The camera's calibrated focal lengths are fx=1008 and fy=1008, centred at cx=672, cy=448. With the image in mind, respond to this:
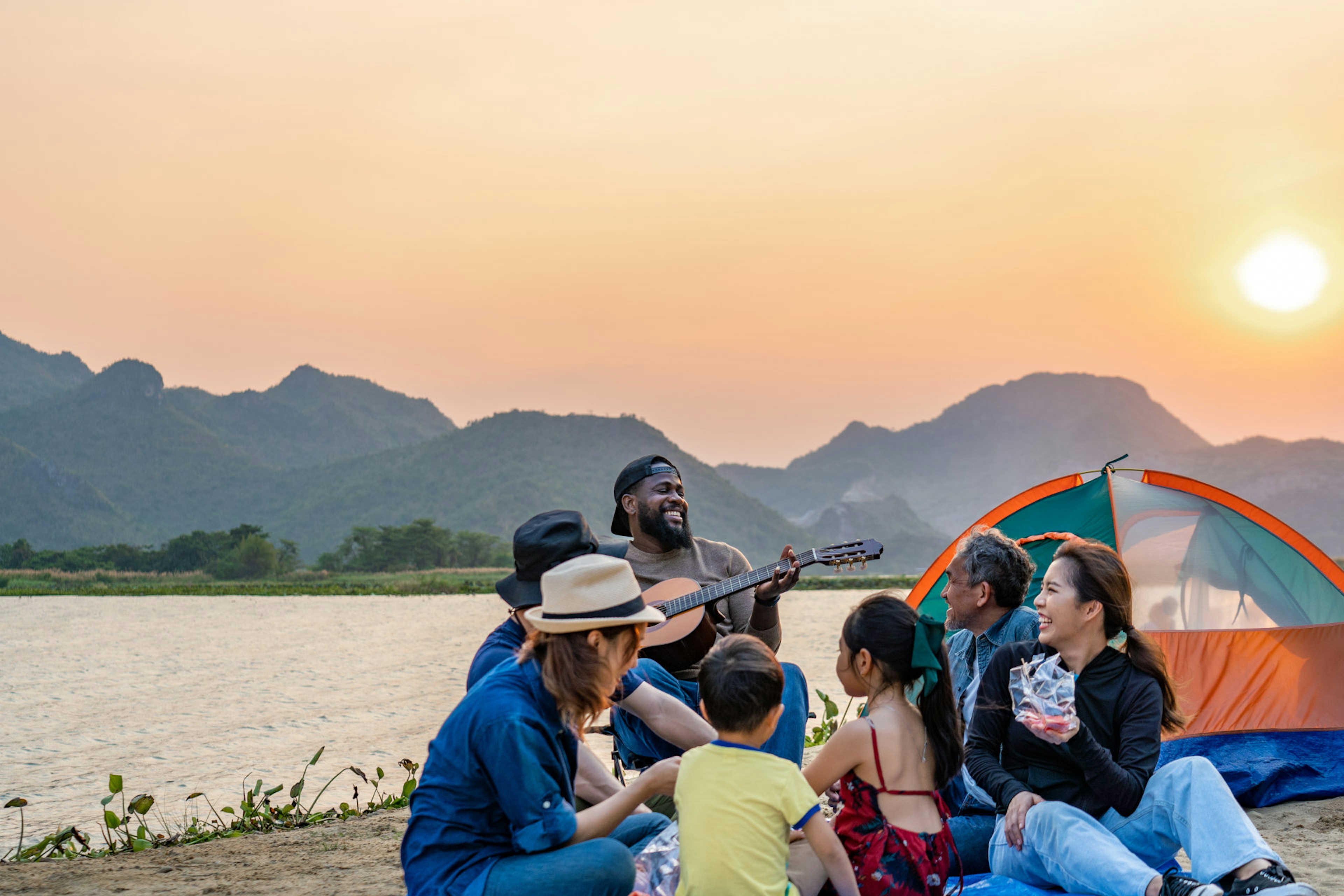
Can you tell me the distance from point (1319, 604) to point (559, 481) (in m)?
134

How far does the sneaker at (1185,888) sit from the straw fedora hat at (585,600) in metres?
1.71

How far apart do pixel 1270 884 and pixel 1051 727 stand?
0.68m

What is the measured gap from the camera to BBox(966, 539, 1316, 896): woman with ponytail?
3.05m

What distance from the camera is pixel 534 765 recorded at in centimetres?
250

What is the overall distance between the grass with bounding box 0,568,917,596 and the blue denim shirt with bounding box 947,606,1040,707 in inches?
1199

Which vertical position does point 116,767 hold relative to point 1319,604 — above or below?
below

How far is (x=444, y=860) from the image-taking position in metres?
2.65

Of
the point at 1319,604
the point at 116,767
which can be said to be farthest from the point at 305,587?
the point at 1319,604

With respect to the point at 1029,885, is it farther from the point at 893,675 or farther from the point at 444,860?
the point at 444,860

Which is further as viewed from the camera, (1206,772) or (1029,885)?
(1029,885)

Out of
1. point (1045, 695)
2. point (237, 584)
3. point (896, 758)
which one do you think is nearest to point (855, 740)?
point (896, 758)

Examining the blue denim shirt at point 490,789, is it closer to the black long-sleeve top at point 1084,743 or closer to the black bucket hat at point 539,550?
the black bucket hat at point 539,550

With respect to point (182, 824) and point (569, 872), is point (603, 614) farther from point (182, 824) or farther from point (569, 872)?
point (182, 824)

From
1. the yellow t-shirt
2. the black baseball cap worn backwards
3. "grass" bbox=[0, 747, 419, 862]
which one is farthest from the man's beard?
the yellow t-shirt
